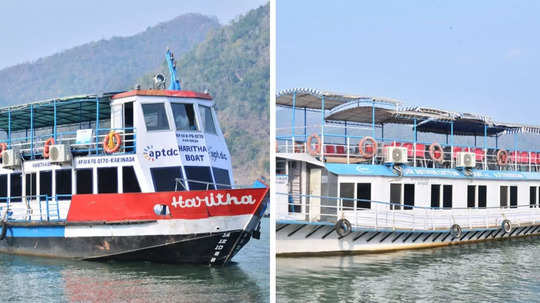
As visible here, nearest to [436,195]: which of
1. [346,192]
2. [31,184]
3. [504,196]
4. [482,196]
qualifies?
[482,196]

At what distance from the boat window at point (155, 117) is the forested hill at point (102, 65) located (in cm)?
6136

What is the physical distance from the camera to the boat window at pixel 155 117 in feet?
35.0

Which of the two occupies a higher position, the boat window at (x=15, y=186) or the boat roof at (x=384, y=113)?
the boat roof at (x=384, y=113)

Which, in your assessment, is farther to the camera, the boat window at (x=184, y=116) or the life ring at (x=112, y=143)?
the boat window at (x=184, y=116)

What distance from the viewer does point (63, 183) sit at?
37.8ft

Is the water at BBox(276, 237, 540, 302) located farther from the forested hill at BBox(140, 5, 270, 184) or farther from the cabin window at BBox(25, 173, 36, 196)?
the forested hill at BBox(140, 5, 270, 184)

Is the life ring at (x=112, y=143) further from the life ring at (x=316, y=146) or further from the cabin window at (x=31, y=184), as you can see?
the life ring at (x=316, y=146)

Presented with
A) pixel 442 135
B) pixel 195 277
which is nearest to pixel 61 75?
pixel 442 135

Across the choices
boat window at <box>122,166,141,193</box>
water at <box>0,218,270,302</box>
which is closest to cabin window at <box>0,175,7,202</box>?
water at <box>0,218,270,302</box>

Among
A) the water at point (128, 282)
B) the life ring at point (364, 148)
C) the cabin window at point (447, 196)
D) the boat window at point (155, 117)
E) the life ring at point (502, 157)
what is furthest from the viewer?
the life ring at point (502, 157)

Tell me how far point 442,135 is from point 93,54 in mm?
75326

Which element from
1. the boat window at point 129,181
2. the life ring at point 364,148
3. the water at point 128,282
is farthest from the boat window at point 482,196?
the boat window at point 129,181

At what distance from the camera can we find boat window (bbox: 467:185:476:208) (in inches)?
527

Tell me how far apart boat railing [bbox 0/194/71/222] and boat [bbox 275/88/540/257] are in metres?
4.09
